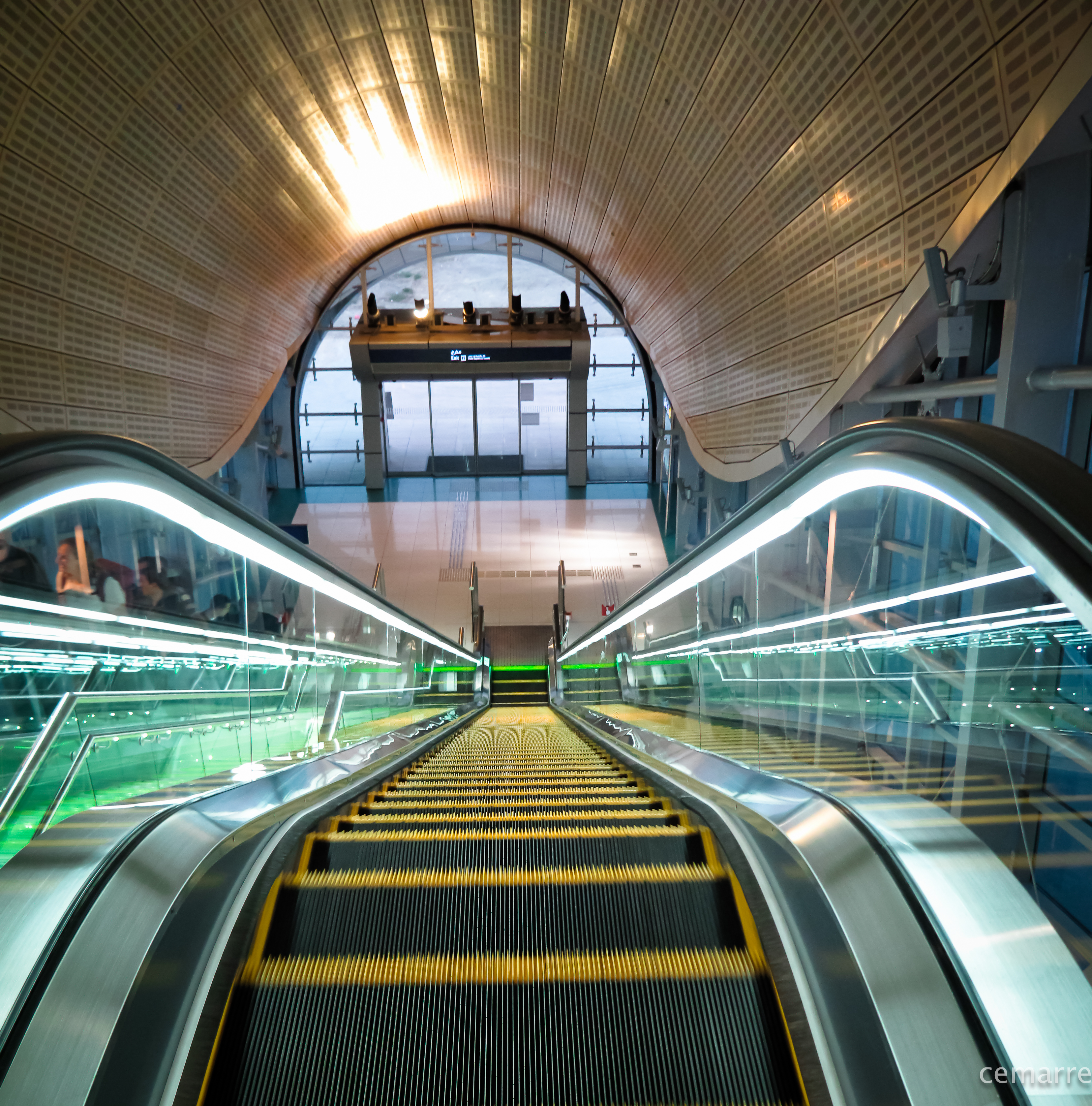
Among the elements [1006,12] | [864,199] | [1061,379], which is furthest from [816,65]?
[1061,379]

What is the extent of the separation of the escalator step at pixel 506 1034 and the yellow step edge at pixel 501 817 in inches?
→ 36.9

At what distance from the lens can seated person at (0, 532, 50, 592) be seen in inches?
47.9

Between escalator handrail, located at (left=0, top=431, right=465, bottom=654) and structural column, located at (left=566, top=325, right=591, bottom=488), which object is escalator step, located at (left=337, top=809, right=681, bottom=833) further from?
structural column, located at (left=566, top=325, right=591, bottom=488)

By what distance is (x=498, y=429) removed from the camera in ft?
71.3

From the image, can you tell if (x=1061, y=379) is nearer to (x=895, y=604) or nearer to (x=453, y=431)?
(x=895, y=604)

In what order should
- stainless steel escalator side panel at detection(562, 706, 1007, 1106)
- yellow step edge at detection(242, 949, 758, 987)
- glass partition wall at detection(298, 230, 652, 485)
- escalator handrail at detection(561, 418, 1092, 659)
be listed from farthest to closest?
glass partition wall at detection(298, 230, 652, 485) → yellow step edge at detection(242, 949, 758, 987) → stainless steel escalator side panel at detection(562, 706, 1007, 1106) → escalator handrail at detection(561, 418, 1092, 659)

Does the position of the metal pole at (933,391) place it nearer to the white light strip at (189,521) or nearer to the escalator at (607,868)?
the escalator at (607,868)

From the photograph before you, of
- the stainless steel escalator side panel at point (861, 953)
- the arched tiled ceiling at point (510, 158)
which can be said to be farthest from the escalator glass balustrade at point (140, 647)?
the arched tiled ceiling at point (510, 158)

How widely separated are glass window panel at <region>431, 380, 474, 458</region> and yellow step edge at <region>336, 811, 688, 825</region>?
19.5 meters

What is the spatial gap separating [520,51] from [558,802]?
33.4 feet

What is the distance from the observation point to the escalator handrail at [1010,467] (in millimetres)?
981

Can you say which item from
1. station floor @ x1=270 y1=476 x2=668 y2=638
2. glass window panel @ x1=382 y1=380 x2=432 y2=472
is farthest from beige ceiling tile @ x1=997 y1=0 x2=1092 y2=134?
glass window panel @ x1=382 y1=380 x2=432 y2=472

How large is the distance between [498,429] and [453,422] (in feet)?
4.13

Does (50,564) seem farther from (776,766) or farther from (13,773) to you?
(776,766)
